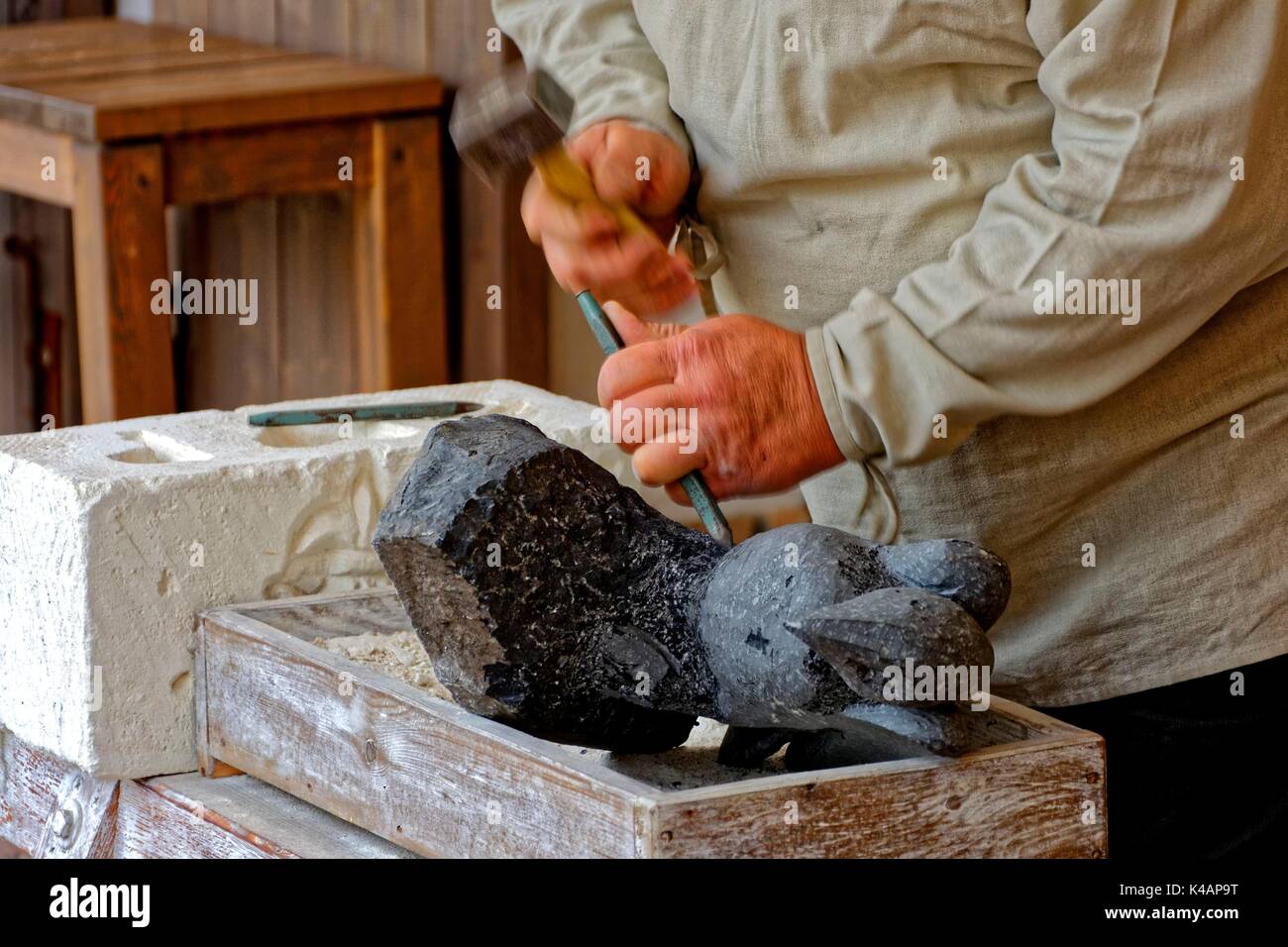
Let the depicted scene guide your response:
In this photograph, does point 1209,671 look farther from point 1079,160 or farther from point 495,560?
point 495,560

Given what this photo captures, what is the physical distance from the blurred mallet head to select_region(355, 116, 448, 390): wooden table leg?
1.67 meters

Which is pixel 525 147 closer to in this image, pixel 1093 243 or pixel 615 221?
pixel 615 221

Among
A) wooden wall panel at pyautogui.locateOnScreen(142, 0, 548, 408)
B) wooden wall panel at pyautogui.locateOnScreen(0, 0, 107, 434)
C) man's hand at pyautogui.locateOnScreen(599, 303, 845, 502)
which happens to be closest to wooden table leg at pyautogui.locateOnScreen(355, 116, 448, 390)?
wooden wall panel at pyautogui.locateOnScreen(142, 0, 548, 408)

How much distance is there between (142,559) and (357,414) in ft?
1.11

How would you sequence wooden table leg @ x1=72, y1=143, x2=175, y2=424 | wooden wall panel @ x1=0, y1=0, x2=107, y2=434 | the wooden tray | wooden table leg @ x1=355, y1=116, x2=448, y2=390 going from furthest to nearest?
wooden wall panel @ x1=0, y1=0, x2=107, y2=434 < wooden table leg @ x1=355, y1=116, x2=448, y2=390 < wooden table leg @ x1=72, y1=143, x2=175, y2=424 < the wooden tray

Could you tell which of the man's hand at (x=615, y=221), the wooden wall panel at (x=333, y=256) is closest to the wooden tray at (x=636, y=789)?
the man's hand at (x=615, y=221)

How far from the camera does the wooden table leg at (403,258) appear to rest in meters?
3.16

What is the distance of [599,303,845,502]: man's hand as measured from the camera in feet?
4.17

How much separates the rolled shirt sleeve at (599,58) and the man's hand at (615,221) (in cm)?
2

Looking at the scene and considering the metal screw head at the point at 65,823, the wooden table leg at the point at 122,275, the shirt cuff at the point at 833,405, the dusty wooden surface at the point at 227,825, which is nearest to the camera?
the shirt cuff at the point at 833,405

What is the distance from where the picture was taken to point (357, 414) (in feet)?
6.11

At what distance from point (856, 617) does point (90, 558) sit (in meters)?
0.78

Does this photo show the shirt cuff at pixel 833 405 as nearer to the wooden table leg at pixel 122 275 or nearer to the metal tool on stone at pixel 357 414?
the metal tool on stone at pixel 357 414

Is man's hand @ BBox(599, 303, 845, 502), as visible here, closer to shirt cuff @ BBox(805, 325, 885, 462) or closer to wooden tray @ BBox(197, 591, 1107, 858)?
shirt cuff @ BBox(805, 325, 885, 462)
